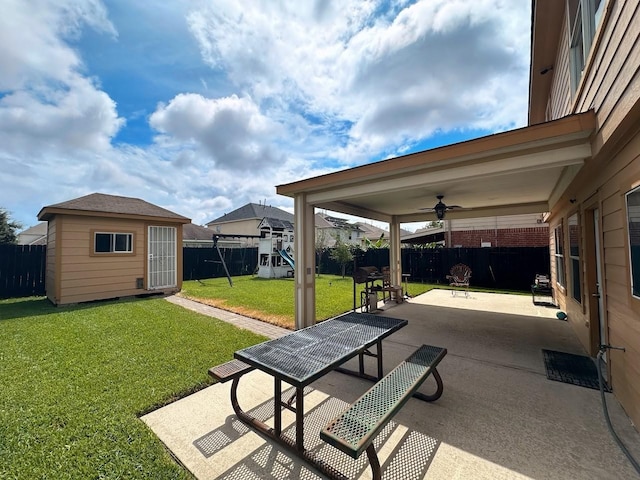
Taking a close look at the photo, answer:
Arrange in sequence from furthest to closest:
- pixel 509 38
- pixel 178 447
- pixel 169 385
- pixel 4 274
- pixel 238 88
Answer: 1. pixel 4 274
2. pixel 238 88
3. pixel 509 38
4. pixel 169 385
5. pixel 178 447

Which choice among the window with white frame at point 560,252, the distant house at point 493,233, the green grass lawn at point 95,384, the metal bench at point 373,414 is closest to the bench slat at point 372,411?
the metal bench at point 373,414

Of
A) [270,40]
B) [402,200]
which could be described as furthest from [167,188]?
[402,200]

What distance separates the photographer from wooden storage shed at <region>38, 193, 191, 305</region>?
25.9 feet

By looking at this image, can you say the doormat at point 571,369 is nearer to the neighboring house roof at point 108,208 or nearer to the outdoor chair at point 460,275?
the outdoor chair at point 460,275

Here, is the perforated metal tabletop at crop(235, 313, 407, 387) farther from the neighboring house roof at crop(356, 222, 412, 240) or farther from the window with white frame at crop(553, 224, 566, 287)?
the neighboring house roof at crop(356, 222, 412, 240)

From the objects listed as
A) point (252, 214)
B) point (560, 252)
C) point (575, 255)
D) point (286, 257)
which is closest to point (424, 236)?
point (560, 252)

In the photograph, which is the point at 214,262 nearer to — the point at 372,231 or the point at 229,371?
the point at 229,371

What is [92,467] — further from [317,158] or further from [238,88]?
[317,158]

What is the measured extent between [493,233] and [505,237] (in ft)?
1.85

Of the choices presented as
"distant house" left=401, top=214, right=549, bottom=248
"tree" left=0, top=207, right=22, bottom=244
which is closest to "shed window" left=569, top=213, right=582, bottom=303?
"distant house" left=401, top=214, right=549, bottom=248

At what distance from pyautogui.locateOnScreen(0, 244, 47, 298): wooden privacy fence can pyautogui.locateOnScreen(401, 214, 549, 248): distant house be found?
14856 millimetres

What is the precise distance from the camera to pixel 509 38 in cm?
525

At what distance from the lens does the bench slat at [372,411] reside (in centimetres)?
158

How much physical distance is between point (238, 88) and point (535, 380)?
364 inches
